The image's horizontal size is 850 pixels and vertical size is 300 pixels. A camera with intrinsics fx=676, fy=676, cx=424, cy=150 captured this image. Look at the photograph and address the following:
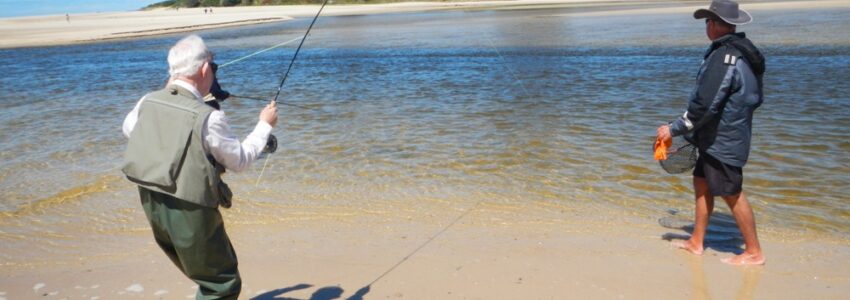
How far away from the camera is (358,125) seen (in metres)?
9.79

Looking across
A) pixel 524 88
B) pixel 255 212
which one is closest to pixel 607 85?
pixel 524 88

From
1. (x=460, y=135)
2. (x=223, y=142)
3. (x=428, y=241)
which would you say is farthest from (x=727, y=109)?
(x=460, y=135)

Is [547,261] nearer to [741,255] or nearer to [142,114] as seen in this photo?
[741,255]

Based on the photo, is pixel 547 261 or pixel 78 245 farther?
pixel 78 245

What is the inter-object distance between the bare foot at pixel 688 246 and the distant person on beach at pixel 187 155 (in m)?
3.07

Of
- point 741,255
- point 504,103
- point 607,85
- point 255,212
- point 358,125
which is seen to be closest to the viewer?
point 741,255

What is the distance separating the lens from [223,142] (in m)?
2.77

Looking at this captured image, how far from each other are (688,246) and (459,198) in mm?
2085

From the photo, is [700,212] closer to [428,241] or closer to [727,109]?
[727,109]

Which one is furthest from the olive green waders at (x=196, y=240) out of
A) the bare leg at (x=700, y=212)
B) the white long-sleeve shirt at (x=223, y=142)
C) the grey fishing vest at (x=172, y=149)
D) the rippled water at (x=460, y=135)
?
the bare leg at (x=700, y=212)

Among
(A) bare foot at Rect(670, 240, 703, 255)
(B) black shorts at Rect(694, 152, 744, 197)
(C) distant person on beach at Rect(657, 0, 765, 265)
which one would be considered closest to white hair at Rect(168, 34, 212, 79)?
(C) distant person on beach at Rect(657, 0, 765, 265)

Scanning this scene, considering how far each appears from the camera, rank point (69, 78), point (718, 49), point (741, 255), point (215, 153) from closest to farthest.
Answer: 1. point (215, 153)
2. point (718, 49)
3. point (741, 255)
4. point (69, 78)

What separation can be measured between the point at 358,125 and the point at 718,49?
6.38 meters

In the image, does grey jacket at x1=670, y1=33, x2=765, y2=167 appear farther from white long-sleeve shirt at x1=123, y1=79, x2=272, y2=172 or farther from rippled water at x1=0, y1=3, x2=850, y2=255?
white long-sleeve shirt at x1=123, y1=79, x2=272, y2=172
